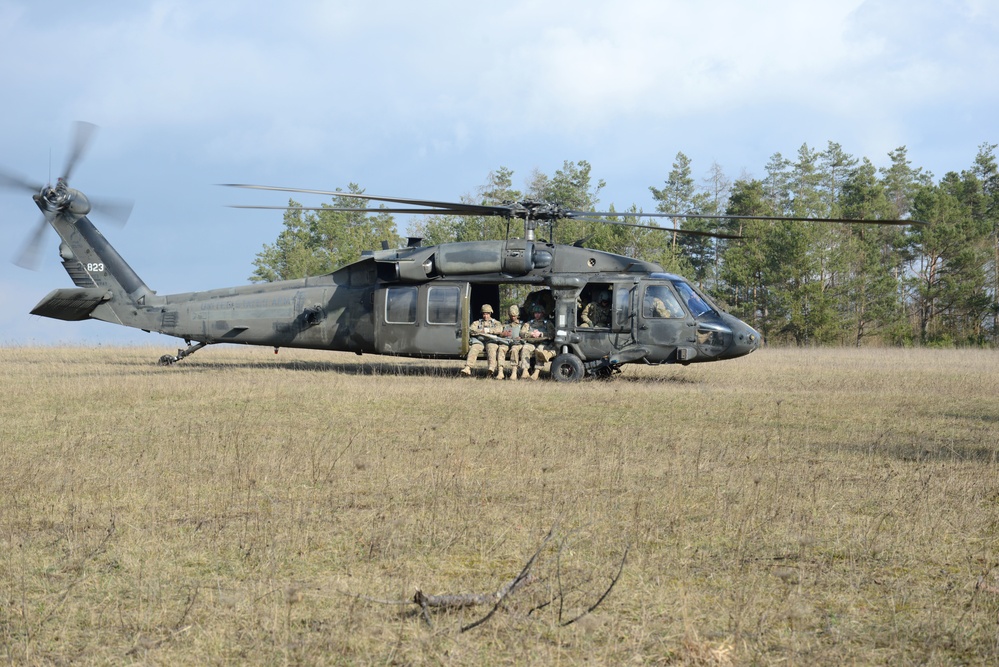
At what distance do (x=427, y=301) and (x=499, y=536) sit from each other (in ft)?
40.3

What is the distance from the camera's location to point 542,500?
6.90 meters

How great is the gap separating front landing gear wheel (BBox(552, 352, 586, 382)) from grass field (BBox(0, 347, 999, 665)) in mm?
4735

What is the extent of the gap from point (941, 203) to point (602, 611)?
53212 millimetres

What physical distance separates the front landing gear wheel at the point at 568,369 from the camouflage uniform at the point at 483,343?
49.2 inches

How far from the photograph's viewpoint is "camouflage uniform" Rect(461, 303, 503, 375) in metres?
17.9

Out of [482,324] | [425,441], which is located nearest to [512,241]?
[482,324]

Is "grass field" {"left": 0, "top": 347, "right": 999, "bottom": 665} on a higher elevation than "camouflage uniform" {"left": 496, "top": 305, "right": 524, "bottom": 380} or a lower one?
lower

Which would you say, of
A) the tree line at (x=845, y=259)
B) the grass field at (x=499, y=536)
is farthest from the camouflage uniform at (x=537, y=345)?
the tree line at (x=845, y=259)

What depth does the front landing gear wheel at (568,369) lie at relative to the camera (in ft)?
56.9

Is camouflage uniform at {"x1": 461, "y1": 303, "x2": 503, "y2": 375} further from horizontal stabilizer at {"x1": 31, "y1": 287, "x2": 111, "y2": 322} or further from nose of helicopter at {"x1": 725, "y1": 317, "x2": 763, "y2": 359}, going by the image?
horizontal stabilizer at {"x1": 31, "y1": 287, "x2": 111, "y2": 322}

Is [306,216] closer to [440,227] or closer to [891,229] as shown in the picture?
[440,227]

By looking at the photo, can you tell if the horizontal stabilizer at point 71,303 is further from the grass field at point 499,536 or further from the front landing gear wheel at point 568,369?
the front landing gear wheel at point 568,369

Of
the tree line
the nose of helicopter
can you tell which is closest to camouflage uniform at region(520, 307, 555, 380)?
the nose of helicopter

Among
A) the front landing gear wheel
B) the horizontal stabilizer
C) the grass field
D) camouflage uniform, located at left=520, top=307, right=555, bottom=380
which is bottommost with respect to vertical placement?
the grass field
